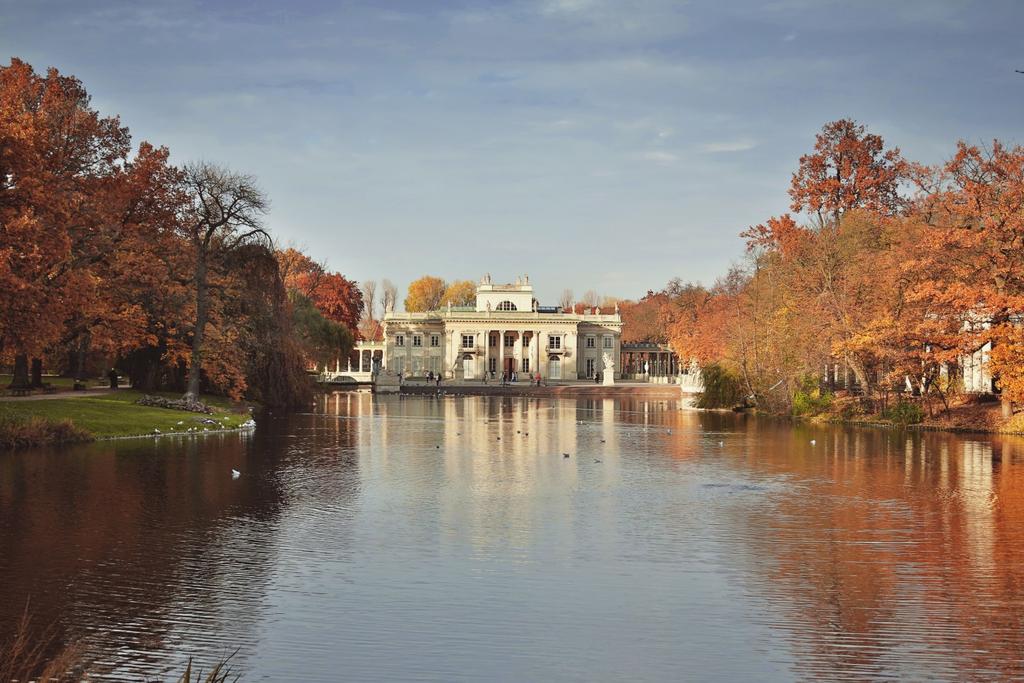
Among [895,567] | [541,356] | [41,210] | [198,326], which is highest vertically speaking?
[41,210]

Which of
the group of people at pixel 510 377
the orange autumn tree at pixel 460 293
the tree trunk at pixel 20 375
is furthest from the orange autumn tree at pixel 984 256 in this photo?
the orange autumn tree at pixel 460 293

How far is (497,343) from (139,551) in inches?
3881

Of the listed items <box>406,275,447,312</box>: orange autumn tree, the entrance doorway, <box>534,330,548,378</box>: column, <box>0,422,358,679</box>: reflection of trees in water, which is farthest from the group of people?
<box>0,422,358,679</box>: reflection of trees in water

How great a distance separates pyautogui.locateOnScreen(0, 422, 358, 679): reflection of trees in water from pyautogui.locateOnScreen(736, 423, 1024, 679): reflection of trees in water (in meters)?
5.95

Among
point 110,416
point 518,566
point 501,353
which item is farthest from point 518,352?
point 518,566

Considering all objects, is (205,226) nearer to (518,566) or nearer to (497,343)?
(518,566)

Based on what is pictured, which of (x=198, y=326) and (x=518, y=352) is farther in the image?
(x=518, y=352)

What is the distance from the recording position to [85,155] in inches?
1373

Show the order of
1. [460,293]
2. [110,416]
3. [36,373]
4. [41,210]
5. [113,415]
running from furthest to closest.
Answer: [460,293], [36,373], [113,415], [110,416], [41,210]

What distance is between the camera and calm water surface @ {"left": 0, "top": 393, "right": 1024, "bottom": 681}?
374 inches

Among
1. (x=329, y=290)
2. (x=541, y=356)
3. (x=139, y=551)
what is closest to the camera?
(x=139, y=551)

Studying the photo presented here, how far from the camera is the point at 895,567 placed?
13.2 m

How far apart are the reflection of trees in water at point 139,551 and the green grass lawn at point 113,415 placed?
5.14m

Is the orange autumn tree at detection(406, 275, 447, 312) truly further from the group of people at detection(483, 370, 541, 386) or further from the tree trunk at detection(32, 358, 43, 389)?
the tree trunk at detection(32, 358, 43, 389)
